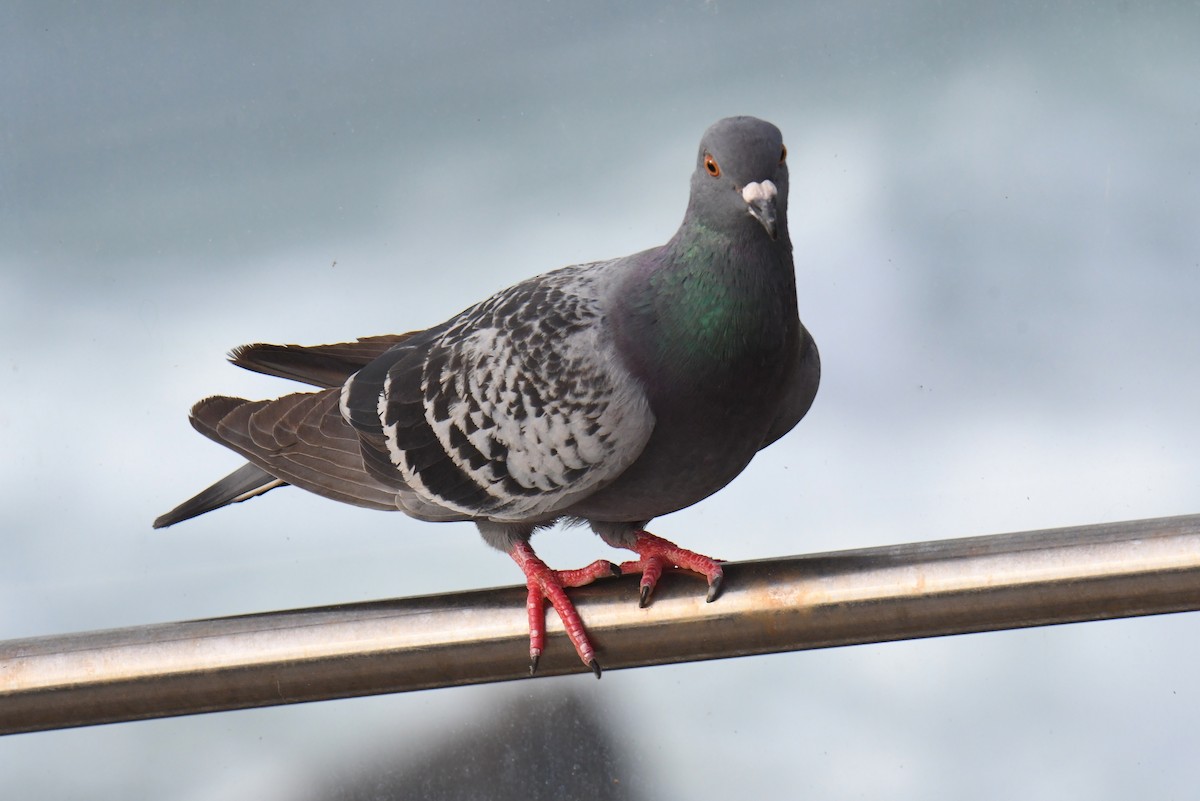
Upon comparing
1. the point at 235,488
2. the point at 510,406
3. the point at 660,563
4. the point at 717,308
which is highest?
the point at 717,308

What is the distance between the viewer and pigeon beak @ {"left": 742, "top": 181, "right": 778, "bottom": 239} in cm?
162

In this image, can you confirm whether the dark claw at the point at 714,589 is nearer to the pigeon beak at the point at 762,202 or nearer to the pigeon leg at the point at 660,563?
the pigeon leg at the point at 660,563

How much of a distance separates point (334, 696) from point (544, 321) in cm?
68

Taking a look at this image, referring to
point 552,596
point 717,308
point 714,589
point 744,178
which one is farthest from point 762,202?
point 552,596

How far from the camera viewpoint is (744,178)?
1676 millimetres

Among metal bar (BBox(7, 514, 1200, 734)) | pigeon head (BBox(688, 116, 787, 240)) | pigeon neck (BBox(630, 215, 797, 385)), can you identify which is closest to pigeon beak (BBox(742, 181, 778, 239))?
pigeon head (BBox(688, 116, 787, 240))

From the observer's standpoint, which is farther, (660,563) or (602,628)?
(660,563)

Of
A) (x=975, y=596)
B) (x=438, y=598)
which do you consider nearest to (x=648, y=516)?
(x=438, y=598)

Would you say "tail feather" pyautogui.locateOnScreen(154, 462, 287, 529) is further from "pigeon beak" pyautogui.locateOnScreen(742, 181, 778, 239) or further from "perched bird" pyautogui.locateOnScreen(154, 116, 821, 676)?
"pigeon beak" pyautogui.locateOnScreen(742, 181, 778, 239)

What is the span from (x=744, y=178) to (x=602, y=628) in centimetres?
63

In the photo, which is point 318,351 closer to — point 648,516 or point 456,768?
point 648,516

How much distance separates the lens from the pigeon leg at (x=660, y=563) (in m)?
1.58

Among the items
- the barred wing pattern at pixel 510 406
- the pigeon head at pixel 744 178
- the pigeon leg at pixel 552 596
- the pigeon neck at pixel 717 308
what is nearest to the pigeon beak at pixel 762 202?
the pigeon head at pixel 744 178

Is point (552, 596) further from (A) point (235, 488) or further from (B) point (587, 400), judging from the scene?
(A) point (235, 488)
